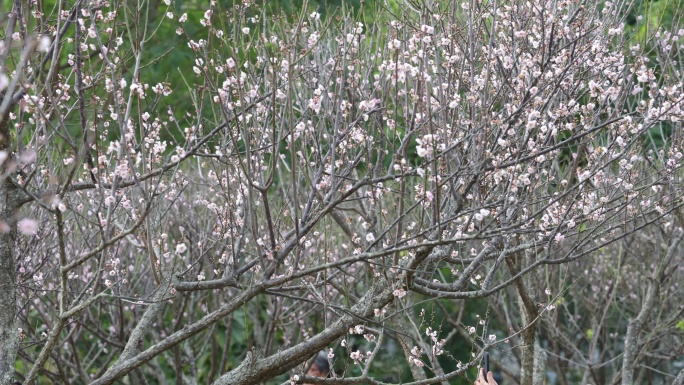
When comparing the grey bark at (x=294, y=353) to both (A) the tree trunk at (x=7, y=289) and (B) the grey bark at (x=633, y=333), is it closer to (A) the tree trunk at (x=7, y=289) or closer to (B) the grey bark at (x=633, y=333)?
(A) the tree trunk at (x=7, y=289)

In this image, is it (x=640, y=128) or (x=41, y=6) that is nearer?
(x=41, y=6)

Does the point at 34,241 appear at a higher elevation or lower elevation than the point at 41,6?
lower

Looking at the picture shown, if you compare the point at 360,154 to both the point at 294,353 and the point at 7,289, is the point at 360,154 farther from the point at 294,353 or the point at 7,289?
the point at 7,289

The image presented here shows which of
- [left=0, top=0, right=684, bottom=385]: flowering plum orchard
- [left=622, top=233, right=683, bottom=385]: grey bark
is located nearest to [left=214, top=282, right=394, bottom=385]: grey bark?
[left=0, top=0, right=684, bottom=385]: flowering plum orchard

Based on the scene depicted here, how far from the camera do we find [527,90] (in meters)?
5.13

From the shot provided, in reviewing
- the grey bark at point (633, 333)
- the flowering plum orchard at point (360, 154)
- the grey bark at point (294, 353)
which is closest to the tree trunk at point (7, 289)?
the flowering plum orchard at point (360, 154)

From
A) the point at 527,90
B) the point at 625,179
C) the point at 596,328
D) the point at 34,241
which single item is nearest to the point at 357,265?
the point at 596,328

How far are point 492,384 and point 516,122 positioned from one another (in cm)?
161

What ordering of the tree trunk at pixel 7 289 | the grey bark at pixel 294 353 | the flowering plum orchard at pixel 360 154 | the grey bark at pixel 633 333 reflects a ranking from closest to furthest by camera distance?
the flowering plum orchard at pixel 360 154 → the tree trunk at pixel 7 289 → the grey bark at pixel 294 353 → the grey bark at pixel 633 333

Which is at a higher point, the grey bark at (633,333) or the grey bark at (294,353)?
the grey bark at (294,353)

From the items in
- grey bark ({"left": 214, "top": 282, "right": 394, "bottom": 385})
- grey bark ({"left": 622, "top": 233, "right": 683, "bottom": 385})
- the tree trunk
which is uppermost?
the tree trunk

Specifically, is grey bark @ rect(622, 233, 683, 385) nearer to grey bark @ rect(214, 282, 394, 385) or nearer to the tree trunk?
grey bark @ rect(214, 282, 394, 385)

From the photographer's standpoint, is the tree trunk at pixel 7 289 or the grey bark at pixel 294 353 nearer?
the tree trunk at pixel 7 289

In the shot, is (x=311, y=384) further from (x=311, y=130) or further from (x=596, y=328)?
(x=596, y=328)
